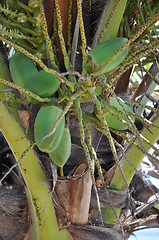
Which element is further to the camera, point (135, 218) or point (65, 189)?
point (135, 218)

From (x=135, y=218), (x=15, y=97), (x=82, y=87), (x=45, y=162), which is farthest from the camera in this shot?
(x=135, y=218)

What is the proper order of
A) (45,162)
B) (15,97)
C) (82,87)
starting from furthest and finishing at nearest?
(45,162)
(15,97)
(82,87)

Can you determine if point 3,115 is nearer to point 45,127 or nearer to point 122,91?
point 45,127

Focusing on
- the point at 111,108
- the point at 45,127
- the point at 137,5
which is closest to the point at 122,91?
the point at 137,5

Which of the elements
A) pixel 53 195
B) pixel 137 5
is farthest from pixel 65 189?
pixel 137 5

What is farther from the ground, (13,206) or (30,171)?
(30,171)

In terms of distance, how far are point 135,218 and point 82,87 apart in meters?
0.65

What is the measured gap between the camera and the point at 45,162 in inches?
39.6

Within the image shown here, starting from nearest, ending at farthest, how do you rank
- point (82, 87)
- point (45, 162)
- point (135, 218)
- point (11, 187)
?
point (82, 87), point (45, 162), point (11, 187), point (135, 218)

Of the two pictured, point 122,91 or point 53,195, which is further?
point 122,91

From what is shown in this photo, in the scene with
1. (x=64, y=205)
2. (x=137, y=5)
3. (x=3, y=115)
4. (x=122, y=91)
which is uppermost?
(x=137, y=5)

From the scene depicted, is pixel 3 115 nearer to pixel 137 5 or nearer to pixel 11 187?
pixel 11 187

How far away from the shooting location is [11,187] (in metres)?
1.11

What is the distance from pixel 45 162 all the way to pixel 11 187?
18 cm
